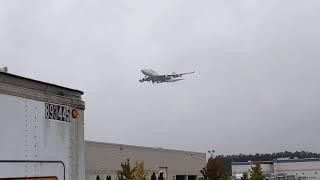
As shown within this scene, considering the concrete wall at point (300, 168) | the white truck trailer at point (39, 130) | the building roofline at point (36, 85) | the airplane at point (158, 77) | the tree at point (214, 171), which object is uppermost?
the airplane at point (158, 77)

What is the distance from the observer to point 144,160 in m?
54.2

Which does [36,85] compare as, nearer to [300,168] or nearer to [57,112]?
[57,112]

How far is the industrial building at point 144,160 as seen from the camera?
4600 centimetres

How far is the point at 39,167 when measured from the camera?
4.97 m

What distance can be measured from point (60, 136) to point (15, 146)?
0.71 metres

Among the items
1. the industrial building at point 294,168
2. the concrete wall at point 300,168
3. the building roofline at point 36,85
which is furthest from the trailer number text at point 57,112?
the concrete wall at point 300,168

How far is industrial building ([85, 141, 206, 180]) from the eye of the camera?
4600cm

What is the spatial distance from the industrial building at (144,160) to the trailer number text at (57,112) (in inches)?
1461

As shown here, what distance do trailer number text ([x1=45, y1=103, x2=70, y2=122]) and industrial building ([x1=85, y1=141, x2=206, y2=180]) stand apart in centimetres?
3711

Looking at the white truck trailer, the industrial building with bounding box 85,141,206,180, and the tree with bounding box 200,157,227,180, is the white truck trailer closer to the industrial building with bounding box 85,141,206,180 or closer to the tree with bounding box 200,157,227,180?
the industrial building with bounding box 85,141,206,180

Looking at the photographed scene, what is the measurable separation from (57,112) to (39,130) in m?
0.37

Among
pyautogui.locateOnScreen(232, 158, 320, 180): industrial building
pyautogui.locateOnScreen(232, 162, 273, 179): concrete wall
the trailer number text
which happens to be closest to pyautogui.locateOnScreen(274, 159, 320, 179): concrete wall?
pyautogui.locateOnScreen(232, 158, 320, 180): industrial building

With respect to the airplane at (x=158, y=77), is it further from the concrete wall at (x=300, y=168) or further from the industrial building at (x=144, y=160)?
the concrete wall at (x=300, y=168)

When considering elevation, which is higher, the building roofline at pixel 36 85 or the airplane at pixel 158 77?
the airplane at pixel 158 77
